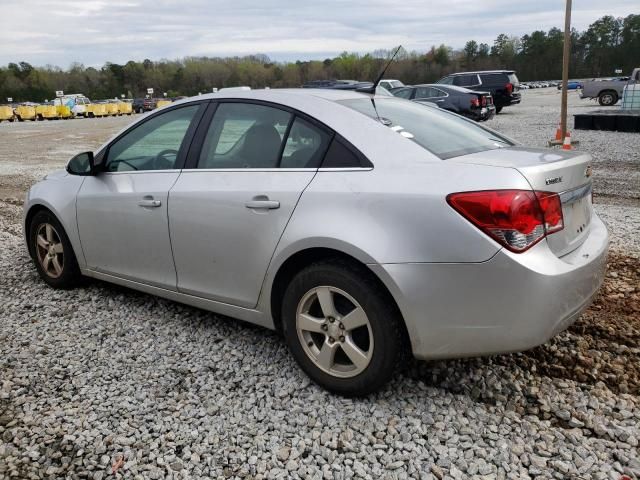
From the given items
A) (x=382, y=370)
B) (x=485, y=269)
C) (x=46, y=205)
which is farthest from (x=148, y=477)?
(x=46, y=205)

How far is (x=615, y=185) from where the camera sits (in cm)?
877

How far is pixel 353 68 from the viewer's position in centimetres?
12362

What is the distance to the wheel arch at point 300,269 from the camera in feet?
8.79

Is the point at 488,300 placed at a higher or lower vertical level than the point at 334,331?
higher

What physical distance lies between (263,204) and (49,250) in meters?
2.55

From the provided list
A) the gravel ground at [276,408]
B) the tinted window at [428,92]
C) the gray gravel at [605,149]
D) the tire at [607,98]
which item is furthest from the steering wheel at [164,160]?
the tire at [607,98]

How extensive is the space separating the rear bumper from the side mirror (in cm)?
257

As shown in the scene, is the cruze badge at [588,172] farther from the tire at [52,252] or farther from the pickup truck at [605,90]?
the pickup truck at [605,90]

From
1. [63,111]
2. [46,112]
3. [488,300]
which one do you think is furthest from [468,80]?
[46,112]

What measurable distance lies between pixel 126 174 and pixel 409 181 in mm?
2215

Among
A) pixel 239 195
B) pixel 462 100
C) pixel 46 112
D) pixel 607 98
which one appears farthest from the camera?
pixel 46 112

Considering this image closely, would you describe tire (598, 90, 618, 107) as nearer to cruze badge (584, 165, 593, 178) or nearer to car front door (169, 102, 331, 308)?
cruze badge (584, 165, 593, 178)

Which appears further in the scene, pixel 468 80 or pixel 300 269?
pixel 468 80

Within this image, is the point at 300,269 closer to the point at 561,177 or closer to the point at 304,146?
the point at 304,146
